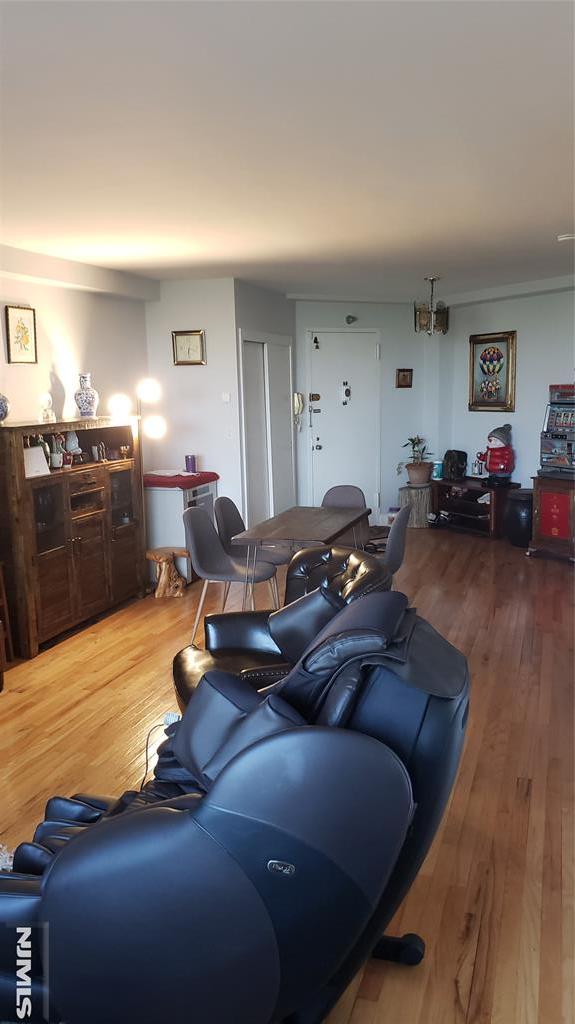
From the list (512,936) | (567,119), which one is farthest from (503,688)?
(567,119)

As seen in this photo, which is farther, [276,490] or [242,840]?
[276,490]

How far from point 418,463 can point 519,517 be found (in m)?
1.50

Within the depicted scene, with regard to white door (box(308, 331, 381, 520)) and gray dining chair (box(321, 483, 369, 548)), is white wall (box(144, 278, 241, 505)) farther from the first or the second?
white door (box(308, 331, 381, 520))

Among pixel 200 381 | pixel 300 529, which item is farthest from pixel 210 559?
pixel 200 381

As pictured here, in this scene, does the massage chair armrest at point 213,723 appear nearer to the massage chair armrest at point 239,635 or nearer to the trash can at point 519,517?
the massage chair armrest at point 239,635

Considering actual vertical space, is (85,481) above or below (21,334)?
below

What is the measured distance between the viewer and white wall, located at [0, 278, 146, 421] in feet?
16.7

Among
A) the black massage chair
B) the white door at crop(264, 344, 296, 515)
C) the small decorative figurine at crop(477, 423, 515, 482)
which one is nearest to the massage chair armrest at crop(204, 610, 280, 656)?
the black massage chair

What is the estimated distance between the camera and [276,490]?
758 cm

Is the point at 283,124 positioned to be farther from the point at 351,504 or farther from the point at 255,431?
the point at 255,431

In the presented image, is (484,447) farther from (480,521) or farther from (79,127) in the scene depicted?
(79,127)

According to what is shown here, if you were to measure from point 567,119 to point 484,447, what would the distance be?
18.9ft

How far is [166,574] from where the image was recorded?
5941mm

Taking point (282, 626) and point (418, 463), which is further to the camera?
point (418, 463)
